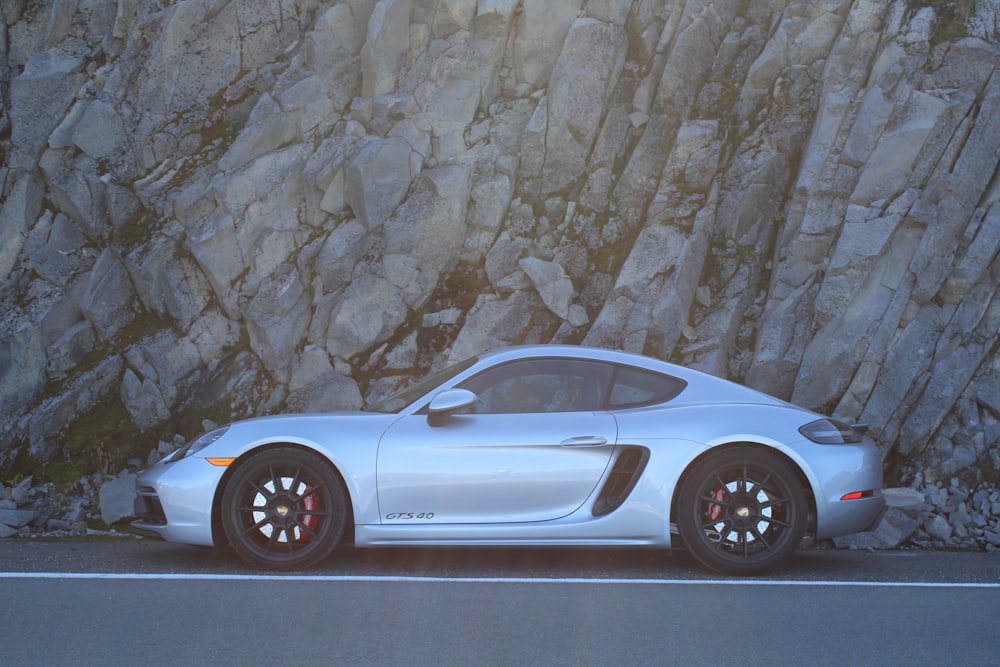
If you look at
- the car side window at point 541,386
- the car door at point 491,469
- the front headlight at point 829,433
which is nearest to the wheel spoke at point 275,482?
the car door at point 491,469

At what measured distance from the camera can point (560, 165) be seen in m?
12.1

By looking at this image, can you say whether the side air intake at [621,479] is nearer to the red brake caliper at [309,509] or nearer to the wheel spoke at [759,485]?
the wheel spoke at [759,485]

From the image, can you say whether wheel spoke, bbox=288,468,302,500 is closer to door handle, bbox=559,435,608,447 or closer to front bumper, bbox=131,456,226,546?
front bumper, bbox=131,456,226,546

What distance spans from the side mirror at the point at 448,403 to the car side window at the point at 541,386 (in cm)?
21

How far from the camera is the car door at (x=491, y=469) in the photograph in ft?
19.5

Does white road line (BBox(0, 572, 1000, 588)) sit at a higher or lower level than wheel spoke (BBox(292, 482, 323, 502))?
lower

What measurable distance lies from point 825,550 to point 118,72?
33.8ft

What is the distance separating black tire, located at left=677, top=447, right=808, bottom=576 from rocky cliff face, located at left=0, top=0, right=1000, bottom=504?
12.7ft

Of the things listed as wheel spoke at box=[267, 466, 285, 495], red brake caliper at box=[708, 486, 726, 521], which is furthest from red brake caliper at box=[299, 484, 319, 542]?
red brake caliper at box=[708, 486, 726, 521]

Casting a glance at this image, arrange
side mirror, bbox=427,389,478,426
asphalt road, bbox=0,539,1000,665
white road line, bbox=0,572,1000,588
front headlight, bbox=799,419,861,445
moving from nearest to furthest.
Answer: asphalt road, bbox=0,539,1000,665
white road line, bbox=0,572,1000,588
side mirror, bbox=427,389,478,426
front headlight, bbox=799,419,861,445

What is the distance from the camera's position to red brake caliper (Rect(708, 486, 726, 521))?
602 centimetres

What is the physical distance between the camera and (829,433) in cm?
620

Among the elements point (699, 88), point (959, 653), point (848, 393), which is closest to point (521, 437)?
point (959, 653)

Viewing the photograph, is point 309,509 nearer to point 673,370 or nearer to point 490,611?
point 490,611
